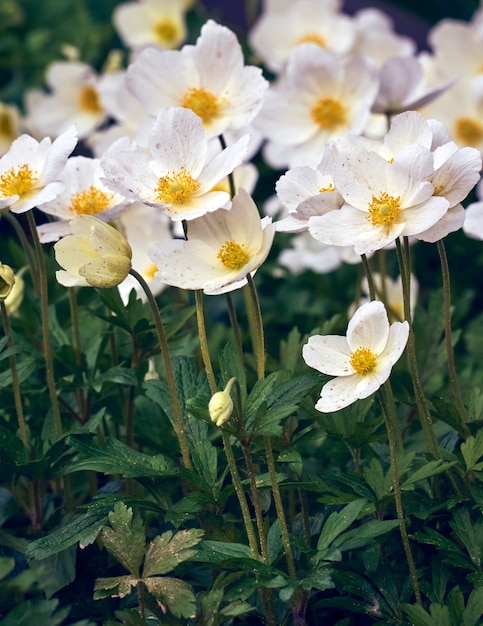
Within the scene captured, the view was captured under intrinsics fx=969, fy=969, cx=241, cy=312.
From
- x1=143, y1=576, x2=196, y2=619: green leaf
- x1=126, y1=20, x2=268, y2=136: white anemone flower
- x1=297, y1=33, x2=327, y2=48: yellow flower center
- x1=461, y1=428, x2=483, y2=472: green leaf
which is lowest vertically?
x1=297, y1=33, x2=327, y2=48: yellow flower center

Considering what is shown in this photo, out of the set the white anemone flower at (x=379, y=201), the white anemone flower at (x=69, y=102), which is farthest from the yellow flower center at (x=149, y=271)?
the white anemone flower at (x=69, y=102)

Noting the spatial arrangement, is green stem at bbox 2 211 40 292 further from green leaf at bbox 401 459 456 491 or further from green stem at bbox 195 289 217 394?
green leaf at bbox 401 459 456 491

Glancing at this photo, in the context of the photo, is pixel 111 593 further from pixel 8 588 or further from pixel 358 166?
pixel 358 166

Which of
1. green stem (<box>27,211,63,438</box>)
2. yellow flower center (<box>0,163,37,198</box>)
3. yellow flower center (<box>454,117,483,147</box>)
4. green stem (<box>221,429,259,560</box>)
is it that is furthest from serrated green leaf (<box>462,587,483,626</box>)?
yellow flower center (<box>454,117,483,147</box>)

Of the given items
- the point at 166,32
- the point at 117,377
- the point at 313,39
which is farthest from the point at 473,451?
the point at 166,32

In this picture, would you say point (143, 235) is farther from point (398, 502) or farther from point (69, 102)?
point (69, 102)

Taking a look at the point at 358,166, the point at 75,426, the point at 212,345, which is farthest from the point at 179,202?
the point at 212,345

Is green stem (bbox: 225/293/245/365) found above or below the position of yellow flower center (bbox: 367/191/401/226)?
below
